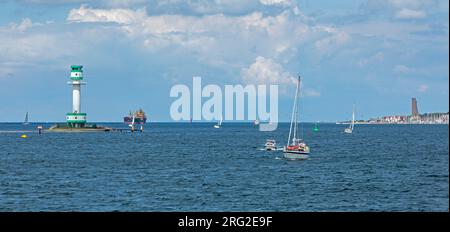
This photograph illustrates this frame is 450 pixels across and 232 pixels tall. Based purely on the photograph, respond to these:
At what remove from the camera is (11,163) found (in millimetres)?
103062

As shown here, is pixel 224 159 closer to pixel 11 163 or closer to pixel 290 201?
pixel 11 163


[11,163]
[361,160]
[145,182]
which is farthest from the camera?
[361,160]

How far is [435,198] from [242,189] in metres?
17.1

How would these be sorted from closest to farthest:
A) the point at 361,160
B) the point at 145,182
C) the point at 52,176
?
the point at 145,182
the point at 52,176
the point at 361,160

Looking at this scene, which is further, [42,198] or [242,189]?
[242,189]
